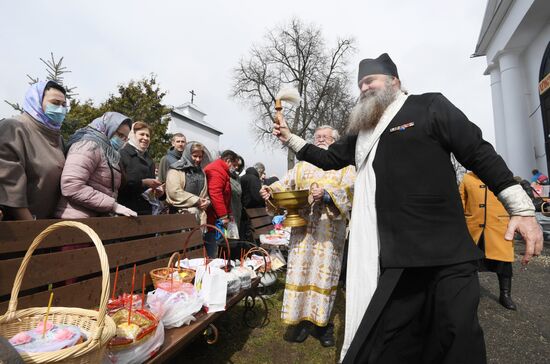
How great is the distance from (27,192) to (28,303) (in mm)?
799

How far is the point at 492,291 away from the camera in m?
4.69

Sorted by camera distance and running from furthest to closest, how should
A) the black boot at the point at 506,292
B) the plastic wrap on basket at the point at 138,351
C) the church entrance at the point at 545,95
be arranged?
1. the church entrance at the point at 545,95
2. the black boot at the point at 506,292
3. the plastic wrap on basket at the point at 138,351

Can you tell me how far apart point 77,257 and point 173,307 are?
679 mm

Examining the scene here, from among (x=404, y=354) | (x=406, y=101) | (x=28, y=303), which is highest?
(x=406, y=101)

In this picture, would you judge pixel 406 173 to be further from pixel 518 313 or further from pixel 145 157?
pixel 518 313

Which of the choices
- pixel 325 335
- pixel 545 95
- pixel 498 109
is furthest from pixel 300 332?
pixel 498 109

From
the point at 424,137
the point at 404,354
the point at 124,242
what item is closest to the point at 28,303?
the point at 124,242

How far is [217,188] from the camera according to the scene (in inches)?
164

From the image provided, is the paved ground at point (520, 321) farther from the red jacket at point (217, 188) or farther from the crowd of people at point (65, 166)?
the crowd of people at point (65, 166)

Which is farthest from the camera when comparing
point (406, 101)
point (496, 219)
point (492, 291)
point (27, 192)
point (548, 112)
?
point (548, 112)

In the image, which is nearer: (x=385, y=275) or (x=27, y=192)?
(x=385, y=275)

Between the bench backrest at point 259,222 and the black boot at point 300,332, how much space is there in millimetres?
2269

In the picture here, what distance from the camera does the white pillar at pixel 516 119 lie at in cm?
1374

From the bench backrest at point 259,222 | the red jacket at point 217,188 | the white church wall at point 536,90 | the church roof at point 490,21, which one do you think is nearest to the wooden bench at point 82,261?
the red jacket at point 217,188
